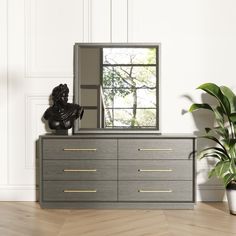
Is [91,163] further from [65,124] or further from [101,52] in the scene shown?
[101,52]

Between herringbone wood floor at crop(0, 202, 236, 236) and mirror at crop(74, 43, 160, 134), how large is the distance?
812 millimetres

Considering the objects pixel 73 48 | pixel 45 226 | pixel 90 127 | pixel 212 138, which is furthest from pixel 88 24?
pixel 45 226

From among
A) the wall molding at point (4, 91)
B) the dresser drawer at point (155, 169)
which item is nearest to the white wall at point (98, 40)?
the wall molding at point (4, 91)

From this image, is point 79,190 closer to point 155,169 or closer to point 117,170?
point 117,170

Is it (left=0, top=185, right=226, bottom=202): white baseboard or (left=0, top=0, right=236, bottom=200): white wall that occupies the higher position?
(left=0, top=0, right=236, bottom=200): white wall

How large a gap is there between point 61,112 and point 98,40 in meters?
0.78

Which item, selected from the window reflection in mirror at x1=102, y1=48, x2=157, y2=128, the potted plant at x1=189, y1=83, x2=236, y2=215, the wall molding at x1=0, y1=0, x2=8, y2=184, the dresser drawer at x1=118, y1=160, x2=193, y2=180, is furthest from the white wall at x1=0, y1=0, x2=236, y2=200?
the dresser drawer at x1=118, y1=160, x2=193, y2=180

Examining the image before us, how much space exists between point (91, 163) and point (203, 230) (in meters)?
1.11

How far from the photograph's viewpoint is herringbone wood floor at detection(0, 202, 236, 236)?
2.71m

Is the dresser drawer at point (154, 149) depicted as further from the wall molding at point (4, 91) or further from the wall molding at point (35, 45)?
the wall molding at point (4, 91)

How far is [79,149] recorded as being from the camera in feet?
11.1

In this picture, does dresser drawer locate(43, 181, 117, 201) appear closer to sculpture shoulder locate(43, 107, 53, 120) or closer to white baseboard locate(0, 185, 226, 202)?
white baseboard locate(0, 185, 226, 202)

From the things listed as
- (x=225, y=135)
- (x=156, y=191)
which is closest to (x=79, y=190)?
(x=156, y=191)

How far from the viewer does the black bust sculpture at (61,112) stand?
353cm
